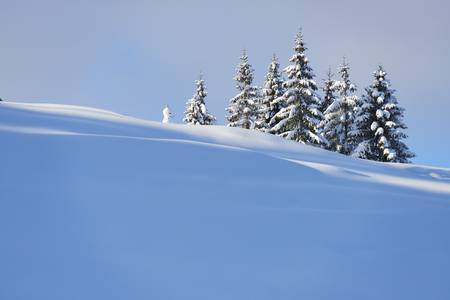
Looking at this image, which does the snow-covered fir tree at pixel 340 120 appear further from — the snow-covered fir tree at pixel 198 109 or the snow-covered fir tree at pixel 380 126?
the snow-covered fir tree at pixel 198 109

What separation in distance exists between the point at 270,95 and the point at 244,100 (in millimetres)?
3714

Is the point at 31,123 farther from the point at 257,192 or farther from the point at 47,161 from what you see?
the point at 257,192

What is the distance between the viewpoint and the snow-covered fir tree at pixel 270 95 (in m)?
32.9

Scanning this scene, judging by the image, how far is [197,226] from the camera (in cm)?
489

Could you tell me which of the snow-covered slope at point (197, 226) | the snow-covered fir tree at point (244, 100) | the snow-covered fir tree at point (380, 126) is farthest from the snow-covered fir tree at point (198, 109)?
the snow-covered slope at point (197, 226)

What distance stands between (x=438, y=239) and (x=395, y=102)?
85.1 feet

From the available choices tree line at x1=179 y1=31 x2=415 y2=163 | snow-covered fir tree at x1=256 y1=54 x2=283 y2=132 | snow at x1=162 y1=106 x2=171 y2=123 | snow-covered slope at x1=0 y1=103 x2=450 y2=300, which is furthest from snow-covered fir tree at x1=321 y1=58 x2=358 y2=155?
snow-covered slope at x1=0 y1=103 x2=450 y2=300

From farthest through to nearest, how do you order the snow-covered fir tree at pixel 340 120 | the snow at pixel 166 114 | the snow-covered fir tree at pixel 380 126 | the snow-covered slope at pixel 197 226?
the snow at pixel 166 114 < the snow-covered fir tree at pixel 340 120 < the snow-covered fir tree at pixel 380 126 < the snow-covered slope at pixel 197 226

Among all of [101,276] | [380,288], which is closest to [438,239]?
[380,288]

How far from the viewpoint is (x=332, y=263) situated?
4.52 metres

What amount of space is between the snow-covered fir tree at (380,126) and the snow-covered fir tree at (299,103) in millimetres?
3212

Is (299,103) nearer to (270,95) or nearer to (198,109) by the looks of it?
(270,95)

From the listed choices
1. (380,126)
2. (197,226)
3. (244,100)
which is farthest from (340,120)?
(197,226)

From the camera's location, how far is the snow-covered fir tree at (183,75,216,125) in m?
38.0
